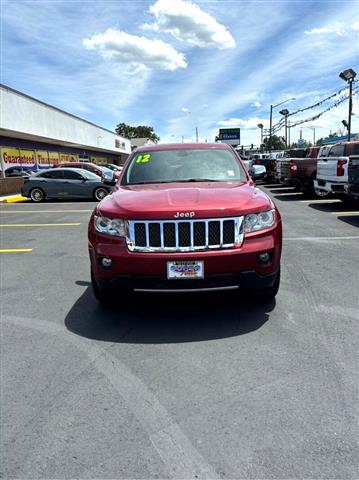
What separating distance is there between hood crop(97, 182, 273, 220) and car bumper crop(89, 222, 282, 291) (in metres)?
0.28

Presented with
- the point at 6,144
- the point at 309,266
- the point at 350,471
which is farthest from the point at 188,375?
the point at 6,144

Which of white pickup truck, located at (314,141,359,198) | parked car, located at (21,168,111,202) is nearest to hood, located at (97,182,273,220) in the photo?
white pickup truck, located at (314,141,359,198)

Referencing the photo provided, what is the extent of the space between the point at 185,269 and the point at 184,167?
192 centimetres

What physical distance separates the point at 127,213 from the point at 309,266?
3255 mm

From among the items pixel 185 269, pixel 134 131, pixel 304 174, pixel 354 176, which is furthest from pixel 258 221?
pixel 134 131

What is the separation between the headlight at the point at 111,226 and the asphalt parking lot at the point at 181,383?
0.92 meters

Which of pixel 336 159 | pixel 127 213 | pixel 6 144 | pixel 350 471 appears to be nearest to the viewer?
pixel 350 471

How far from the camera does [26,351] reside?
3.48 m

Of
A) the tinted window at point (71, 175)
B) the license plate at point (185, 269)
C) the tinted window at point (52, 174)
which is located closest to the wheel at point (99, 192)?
the tinted window at point (71, 175)

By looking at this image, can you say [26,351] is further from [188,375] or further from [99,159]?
[99,159]

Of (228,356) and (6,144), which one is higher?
(6,144)

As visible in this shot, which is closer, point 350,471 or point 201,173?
point 350,471

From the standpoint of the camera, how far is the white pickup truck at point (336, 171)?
11.2 meters

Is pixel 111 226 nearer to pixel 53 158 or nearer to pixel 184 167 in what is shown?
pixel 184 167
